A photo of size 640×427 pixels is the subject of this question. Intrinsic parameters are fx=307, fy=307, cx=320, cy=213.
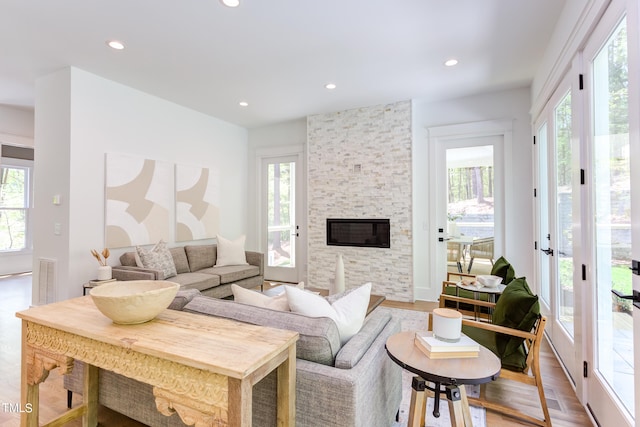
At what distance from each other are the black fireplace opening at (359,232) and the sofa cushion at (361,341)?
2.78m

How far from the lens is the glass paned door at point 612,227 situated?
5.02 feet

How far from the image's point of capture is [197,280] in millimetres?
3658

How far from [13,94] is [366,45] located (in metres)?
4.96

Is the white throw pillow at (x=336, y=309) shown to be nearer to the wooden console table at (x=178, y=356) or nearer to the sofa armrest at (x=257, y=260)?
the wooden console table at (x=178, y=356)

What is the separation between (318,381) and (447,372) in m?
0.53

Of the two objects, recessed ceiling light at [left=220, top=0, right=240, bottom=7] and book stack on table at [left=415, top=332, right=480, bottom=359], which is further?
recessed ceiling light at [left=220, top=0, right=240, bottom=7]

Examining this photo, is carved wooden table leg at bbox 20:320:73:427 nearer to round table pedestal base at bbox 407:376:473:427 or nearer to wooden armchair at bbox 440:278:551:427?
round table pedestal base at bbox 407:376:473:427

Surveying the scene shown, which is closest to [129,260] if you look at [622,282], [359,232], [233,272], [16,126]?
[233,272]

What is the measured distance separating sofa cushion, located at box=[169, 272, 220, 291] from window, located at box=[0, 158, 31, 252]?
193 inches

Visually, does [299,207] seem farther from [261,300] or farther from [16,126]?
[16,126]

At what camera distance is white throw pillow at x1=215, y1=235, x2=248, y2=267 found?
4.60 metres

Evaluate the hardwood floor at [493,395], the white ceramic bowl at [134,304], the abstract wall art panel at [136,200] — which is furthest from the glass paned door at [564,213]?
the abstract wall art panel at [136,200]

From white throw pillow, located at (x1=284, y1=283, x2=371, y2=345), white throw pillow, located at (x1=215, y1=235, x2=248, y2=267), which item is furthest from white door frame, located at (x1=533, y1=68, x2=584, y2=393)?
white throw pillow, located at (x1=215, y1=235, x2=248, y2=267)

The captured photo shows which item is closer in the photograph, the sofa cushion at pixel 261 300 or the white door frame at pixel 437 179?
the sofa cushion at pixel 261 300
